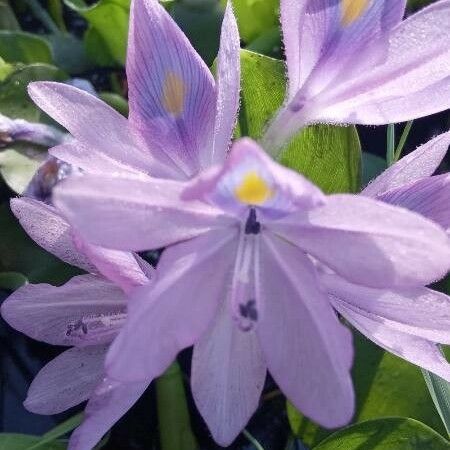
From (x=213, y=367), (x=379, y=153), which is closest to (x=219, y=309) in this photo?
(x=213, y=367)

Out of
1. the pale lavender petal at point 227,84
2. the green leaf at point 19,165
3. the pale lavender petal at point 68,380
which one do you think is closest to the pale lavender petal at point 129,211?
the pale lavender petal at point 227,84

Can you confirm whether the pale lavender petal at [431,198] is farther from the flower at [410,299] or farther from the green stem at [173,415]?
the green stem at [173,415]

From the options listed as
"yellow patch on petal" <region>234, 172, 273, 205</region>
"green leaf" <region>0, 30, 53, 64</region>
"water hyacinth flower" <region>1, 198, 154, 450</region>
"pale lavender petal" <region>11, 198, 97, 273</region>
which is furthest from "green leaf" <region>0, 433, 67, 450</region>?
"green leaf" <region>0, 30, 53, 64</region>

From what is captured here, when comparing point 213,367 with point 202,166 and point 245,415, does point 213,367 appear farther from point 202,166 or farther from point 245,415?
point 202,166

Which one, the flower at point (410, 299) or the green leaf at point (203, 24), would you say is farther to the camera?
the green leaf at point (203, 24)

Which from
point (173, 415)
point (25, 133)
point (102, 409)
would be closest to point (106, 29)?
point (25, 133)

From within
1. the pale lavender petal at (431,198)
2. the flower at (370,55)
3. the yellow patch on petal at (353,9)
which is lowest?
the pale lavender petal at (431,198)

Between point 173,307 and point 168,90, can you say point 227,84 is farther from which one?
point 173,307

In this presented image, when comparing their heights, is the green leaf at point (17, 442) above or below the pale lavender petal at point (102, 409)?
below
